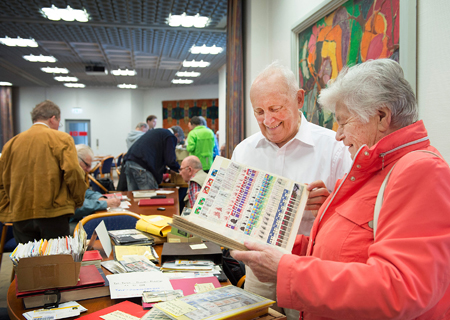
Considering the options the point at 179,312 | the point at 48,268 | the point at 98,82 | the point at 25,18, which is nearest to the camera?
the point at 179,312

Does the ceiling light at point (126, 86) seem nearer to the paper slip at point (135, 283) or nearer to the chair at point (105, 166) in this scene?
the chair at point (105, 166)

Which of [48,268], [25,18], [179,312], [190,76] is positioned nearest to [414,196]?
[179,312]

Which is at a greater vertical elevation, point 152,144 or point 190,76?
point 190,76

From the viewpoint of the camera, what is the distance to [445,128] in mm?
1627

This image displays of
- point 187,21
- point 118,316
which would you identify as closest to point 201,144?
point 187,21

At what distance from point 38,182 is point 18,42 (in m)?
6.05

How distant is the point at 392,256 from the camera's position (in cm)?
79

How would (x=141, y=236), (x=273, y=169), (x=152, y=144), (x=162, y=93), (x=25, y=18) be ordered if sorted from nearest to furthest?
(x=273, y=169) → (x=141, y=236) → (x=152, y=144) → (x=25, y=18) → (x=162, y=93)

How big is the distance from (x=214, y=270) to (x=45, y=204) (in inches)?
79.8

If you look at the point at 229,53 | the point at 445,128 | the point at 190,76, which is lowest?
the point at 445,128

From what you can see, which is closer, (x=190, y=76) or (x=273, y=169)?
(x=273, y=169)

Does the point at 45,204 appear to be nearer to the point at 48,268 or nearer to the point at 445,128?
the point at 48,268

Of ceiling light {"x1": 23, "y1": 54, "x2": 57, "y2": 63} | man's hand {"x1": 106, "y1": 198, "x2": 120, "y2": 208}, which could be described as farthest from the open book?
ceiling light {"x1": 23, "y1": 54, "x2": 57, "y2": 63}

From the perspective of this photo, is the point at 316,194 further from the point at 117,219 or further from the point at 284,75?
the point at 117,219
